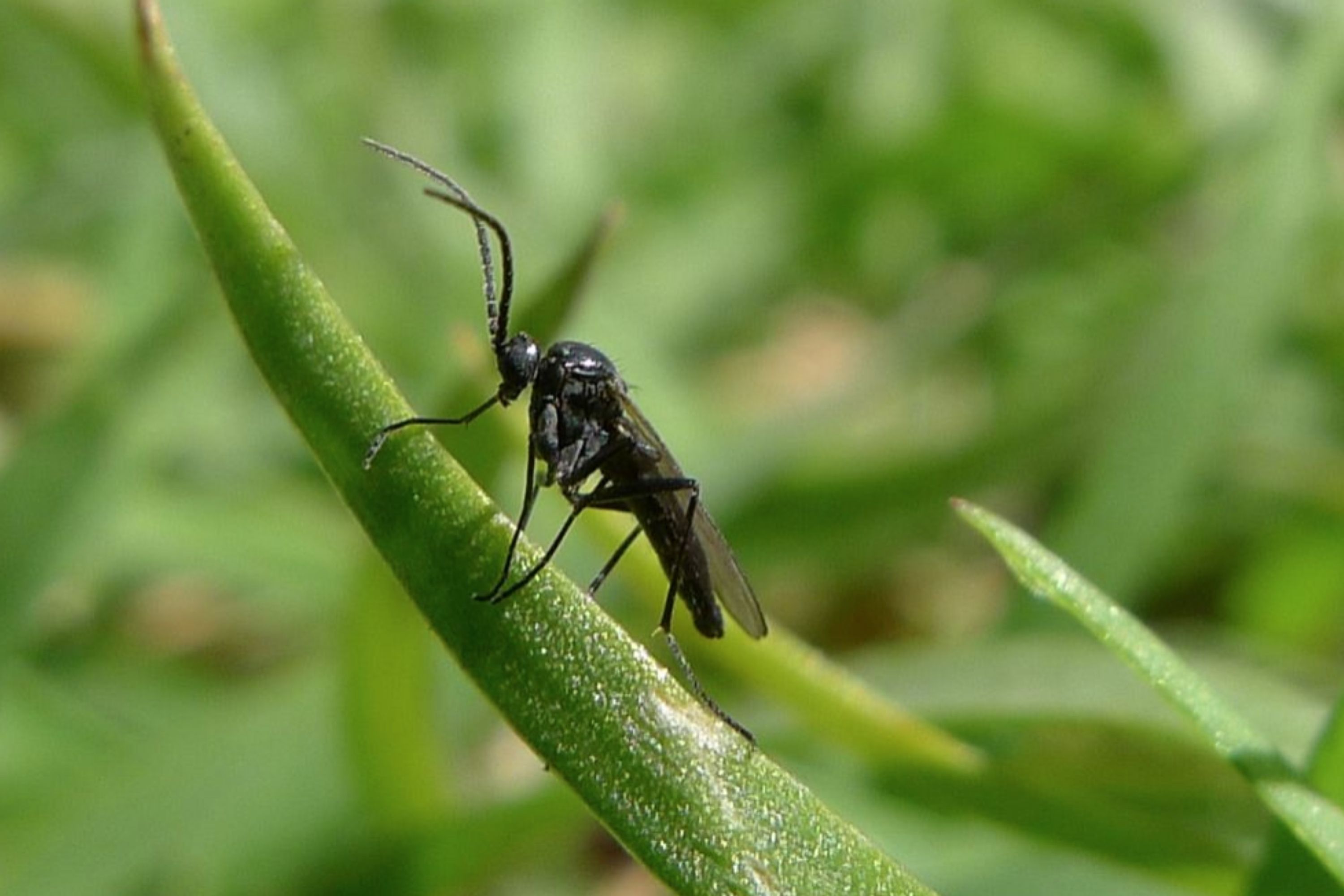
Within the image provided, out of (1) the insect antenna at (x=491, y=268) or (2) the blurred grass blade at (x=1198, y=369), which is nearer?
(1) the insect antenna at (x=491, y=268)

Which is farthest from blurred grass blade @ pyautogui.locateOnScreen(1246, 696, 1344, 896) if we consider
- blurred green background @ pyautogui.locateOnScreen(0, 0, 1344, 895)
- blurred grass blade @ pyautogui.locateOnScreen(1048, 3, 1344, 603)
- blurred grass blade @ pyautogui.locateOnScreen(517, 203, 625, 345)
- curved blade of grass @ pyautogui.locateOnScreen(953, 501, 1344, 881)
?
blurred grass blade @ pyautogui.locateOnScreen(1048, 3, 1344, 603)

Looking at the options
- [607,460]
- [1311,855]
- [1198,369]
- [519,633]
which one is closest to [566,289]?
[607,460]

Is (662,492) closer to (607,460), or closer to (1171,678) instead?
(607,460)

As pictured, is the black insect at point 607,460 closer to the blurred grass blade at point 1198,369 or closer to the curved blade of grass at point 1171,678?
the curved blade of grass at point 1171,678

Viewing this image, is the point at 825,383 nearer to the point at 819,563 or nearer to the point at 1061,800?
the point at 819,563

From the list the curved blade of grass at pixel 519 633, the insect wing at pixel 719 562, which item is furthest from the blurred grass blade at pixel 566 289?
the curved blade of grass at pixel 519 633
